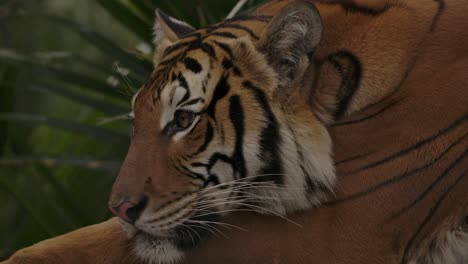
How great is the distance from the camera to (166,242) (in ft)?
8.99

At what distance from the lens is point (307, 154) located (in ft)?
9.13

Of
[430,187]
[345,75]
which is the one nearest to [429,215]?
[430,187]

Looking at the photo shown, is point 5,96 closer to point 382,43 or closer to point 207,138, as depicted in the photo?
point 207,138

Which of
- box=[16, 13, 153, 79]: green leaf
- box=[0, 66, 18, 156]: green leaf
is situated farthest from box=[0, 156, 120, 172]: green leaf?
box=[0, 66, 18, 156]: green leaf

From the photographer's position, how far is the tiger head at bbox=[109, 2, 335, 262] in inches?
106

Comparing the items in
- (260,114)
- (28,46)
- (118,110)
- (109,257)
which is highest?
(260,114)

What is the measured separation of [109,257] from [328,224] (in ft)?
2.06

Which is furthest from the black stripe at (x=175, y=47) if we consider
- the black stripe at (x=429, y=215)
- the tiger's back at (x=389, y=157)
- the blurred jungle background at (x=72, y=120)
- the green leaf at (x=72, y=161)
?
the green leaf at (x=72, y=161)

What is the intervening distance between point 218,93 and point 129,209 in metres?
0.42

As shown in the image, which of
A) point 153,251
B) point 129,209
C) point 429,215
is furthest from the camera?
point 429,215

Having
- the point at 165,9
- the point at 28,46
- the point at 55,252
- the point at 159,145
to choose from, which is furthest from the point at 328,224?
the point at 28,46

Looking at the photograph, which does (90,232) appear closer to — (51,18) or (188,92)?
(188,92)

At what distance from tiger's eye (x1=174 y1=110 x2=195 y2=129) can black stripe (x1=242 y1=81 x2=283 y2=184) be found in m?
0.20

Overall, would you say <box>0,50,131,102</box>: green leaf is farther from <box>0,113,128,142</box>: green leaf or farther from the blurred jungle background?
<box>0,113,128,142</box>: green leaf
